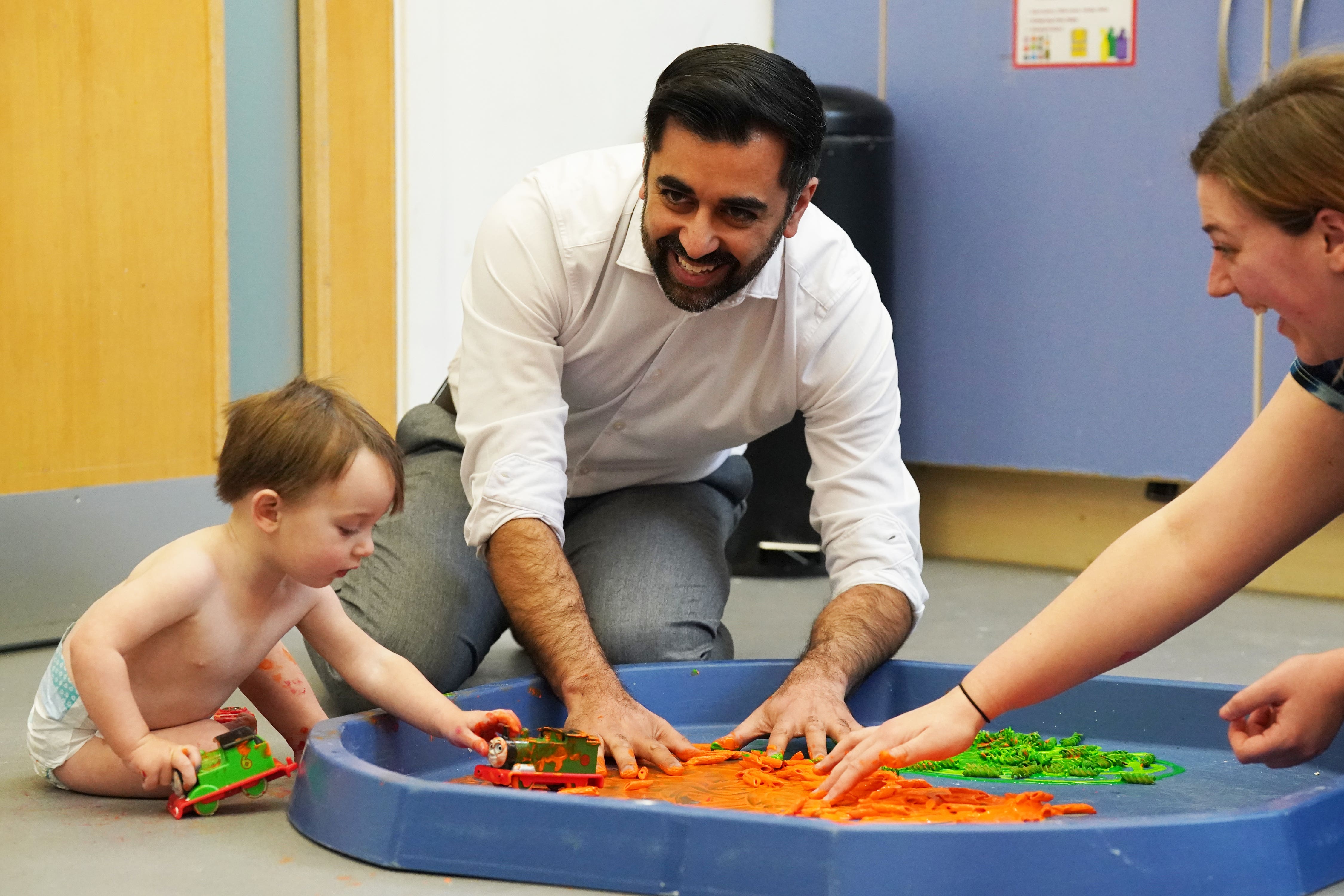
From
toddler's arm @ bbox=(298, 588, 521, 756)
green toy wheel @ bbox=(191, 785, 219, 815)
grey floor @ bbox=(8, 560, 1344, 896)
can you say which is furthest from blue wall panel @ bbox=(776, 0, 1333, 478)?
green toy wheel @ bbox=(191, 785, 219, 815)

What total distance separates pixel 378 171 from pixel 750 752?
4.89ft

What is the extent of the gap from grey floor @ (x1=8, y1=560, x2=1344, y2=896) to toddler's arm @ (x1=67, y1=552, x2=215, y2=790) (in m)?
0.05

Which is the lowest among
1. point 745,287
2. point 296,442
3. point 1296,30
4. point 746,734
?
point 746,734

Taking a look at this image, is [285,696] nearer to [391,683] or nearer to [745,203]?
[391,683]

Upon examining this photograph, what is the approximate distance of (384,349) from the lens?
2.58 m

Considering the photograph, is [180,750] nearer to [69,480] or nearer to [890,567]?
[890,567]

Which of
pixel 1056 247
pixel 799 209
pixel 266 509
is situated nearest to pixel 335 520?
pixel 266 509

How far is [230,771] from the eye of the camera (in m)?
1.31

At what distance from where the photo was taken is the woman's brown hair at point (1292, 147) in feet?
3.10

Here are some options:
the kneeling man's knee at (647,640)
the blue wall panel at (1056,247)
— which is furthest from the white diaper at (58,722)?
the blue wall panel at (1056,247)

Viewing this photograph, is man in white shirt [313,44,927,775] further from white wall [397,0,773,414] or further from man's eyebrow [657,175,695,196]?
white wall [397,0,773,414]

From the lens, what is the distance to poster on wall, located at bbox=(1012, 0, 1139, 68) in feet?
8.66

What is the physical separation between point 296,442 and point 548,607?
35 cm

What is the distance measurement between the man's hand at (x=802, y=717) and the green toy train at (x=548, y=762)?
209 millimetres
